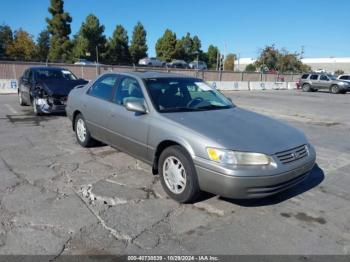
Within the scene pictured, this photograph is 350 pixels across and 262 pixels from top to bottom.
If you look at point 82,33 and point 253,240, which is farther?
point 82,33

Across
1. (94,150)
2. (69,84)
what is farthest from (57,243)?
(69,84)

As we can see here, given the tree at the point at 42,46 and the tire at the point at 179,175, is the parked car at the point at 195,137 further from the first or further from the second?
the tree at the point at 42,46

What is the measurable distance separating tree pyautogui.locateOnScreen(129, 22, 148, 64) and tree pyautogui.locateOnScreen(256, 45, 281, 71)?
24.9m

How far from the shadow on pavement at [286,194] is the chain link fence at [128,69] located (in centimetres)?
834

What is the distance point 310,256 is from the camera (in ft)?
9.85

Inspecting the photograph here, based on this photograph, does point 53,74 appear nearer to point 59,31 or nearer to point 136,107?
point 136,107

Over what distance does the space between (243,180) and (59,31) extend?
4764 centimetres

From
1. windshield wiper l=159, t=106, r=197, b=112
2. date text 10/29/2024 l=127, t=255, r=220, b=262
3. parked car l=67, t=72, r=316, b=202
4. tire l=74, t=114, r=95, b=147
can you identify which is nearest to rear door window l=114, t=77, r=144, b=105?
parked car l=67, t=72, r=316, b=202

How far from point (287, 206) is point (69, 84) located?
817 cm

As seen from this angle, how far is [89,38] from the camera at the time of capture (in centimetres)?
5203

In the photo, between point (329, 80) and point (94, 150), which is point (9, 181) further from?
point (329, 80)

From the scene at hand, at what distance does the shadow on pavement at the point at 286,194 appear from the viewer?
4039 millimetres

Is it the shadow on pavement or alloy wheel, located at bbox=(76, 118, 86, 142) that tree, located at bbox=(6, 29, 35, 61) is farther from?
the shadow on pavement

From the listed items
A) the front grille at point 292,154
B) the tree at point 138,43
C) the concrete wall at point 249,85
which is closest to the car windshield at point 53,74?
the front grille at point 292,154
